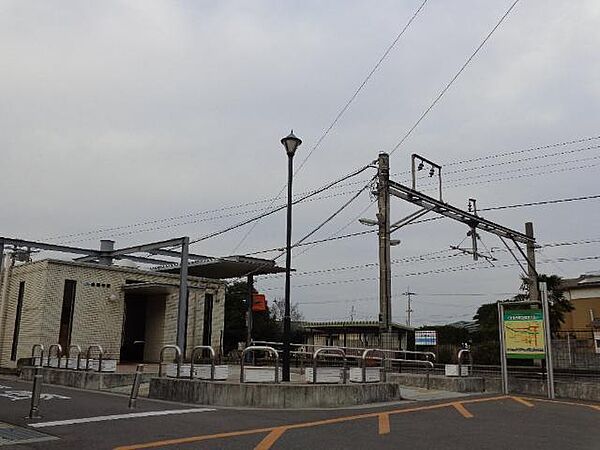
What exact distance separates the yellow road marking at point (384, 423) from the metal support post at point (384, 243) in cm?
832

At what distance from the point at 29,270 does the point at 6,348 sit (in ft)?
11.7

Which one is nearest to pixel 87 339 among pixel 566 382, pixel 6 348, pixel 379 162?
pixel 6 348

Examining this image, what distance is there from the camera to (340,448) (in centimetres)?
763

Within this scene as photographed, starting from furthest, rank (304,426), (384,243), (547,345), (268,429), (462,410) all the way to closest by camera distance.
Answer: (384,243) < (547,345) < (462,410) < (304,426) < (268,429)

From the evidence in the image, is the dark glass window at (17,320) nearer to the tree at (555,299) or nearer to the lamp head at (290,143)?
the lamp head at (290,143)

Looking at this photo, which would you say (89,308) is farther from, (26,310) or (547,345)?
(547,345)

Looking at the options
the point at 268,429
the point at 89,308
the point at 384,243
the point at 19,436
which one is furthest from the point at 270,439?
the point at 89,308

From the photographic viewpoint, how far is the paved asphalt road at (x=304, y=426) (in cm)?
800

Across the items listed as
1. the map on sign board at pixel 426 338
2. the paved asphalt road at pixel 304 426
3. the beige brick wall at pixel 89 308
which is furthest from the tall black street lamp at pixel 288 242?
the map on sign board at pixel 426 338

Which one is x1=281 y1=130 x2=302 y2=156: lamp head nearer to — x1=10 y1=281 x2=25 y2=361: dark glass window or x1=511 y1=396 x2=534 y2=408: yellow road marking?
x1=511 y1=396 x2=534 y2=408: yellow road marking

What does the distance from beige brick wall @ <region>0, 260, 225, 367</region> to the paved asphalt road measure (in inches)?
405

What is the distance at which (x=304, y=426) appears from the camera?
9.40 m

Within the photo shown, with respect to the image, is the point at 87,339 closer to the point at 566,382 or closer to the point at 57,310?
the point at 57,310

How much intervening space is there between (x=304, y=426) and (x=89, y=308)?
56.1ft
